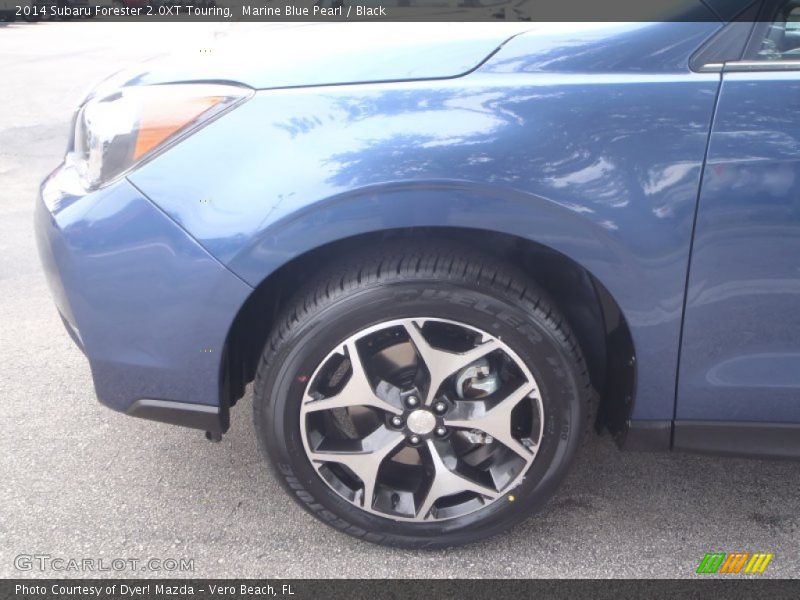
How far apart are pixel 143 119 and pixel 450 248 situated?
2.80 feet

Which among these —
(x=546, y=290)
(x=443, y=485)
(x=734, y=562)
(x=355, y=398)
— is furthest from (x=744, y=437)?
(x=355, y=398)

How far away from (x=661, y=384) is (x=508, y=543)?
0.67m

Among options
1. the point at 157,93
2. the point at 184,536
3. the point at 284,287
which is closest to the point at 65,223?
the point at 157,93

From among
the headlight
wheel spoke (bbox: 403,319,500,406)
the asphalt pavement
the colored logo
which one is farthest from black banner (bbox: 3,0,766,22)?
the colored logo

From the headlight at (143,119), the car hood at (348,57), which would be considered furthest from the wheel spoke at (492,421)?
the headlight at (143,119)

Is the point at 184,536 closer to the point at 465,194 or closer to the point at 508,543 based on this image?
the point at 508,543

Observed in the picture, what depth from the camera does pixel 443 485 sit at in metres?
2.15

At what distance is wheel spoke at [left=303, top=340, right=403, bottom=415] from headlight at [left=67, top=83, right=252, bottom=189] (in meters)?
0.73

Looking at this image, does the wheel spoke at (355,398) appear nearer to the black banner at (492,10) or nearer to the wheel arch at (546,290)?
the wheel arch at (546,290)

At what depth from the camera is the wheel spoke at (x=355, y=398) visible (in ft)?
6.69

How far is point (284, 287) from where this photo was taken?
2135 millimetres

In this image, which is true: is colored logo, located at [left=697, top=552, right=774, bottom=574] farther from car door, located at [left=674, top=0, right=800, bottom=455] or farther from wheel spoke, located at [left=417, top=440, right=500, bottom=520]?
wheel spoke, located at [left=417, top=440, right=500, bottom=520]

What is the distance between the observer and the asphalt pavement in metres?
2.20

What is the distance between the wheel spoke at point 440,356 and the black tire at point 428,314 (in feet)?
0.13
